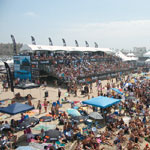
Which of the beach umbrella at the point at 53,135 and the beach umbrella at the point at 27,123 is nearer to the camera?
the beach umbrella at the point at 53,135

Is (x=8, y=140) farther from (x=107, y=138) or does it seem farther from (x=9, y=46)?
(x=9, y=46)

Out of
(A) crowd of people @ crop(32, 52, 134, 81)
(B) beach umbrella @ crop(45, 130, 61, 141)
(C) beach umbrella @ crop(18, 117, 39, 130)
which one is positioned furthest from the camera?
(A) crowd of people @ crop(32, 52, 134, 81)

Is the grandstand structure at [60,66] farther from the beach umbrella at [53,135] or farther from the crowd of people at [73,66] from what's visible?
the beach umbrella at [53,135]

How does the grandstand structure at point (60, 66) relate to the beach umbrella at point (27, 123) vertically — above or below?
above

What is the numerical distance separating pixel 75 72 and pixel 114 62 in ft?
55.7

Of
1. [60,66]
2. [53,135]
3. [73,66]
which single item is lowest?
[53,135]

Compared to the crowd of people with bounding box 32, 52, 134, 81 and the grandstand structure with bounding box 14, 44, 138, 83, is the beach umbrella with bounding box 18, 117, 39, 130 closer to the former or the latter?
the grandstand structure with bounding box 14, 44, 138, 83

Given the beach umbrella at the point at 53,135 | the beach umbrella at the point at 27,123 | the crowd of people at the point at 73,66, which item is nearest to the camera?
the beach umbrella at the point at 53,135

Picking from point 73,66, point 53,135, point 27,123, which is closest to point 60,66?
point 73,66

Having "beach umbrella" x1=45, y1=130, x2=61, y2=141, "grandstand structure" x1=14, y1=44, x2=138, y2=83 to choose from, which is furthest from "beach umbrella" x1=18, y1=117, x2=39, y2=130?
"grandstand structure" x1=14, y1=44, x2=138, y2=83

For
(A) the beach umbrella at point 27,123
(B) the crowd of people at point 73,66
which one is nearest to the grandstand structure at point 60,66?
(B) the crowd of people at point 73,66

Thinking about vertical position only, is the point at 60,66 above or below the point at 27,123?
above

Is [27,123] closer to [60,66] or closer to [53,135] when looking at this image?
[53,135]

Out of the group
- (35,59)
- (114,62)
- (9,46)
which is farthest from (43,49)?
(9,46)
